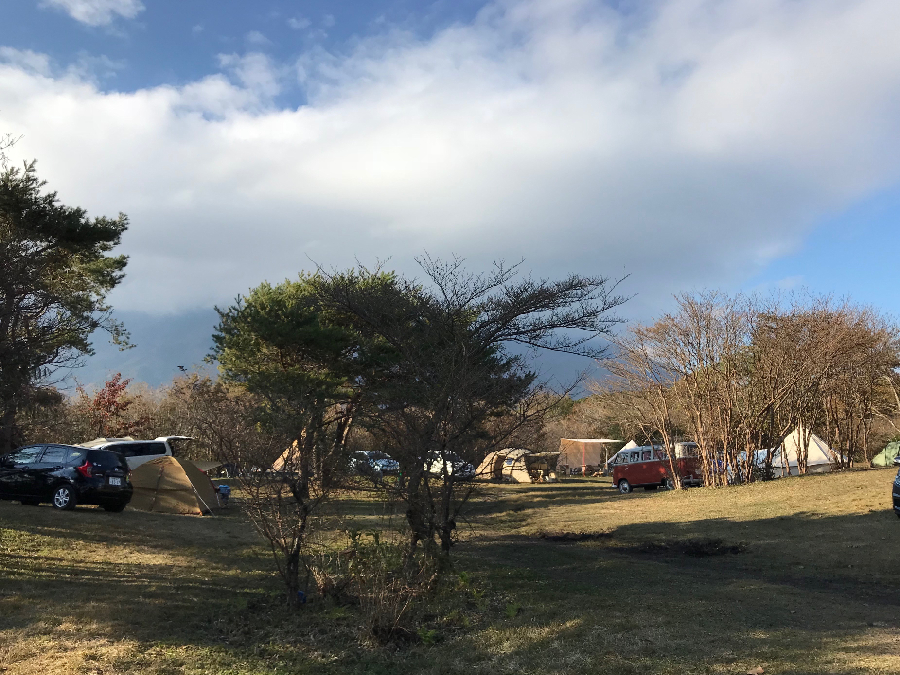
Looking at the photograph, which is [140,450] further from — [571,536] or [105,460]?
[571,536]

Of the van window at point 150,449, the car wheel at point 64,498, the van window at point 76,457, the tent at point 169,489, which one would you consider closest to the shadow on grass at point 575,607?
the car wheel at point 64,498

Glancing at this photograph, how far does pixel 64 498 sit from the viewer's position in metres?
14.1

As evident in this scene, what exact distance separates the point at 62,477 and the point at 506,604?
10.9 m

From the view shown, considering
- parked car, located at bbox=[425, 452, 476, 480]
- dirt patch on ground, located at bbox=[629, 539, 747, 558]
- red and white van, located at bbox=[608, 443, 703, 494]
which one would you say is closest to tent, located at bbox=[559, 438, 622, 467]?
red and white van, located at bbox=[608, 443, 703, 494]

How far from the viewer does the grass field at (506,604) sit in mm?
5414

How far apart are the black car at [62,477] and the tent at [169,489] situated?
8.26 ft

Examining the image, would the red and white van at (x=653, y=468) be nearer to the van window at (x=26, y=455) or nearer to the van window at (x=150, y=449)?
the van window at (x=150, y=449)

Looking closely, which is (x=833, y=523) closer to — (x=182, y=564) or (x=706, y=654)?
(x=706, y=654)

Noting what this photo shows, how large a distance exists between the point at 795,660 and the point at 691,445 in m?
21.1

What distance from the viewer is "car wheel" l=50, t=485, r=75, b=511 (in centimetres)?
1405

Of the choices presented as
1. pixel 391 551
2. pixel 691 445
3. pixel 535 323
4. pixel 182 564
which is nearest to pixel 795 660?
pixel 391 551

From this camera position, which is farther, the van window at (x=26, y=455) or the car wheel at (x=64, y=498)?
the van window at (x=26, y=455)

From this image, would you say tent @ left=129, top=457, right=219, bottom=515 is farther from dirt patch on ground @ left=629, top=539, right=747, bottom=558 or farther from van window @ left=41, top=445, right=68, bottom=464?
dirt patch on ground @ left=629, top=539, right=747, bottom=558

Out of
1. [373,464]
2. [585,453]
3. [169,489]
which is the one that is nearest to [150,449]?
[169,489]
